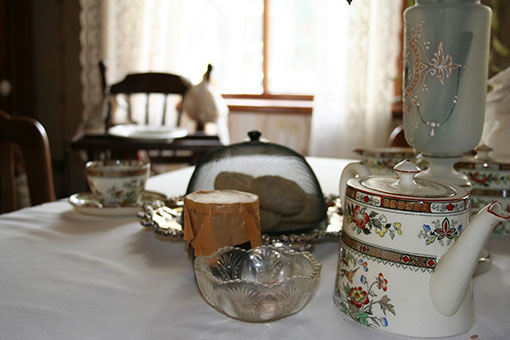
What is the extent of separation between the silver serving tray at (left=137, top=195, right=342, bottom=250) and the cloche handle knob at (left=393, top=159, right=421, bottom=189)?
153 millimetres

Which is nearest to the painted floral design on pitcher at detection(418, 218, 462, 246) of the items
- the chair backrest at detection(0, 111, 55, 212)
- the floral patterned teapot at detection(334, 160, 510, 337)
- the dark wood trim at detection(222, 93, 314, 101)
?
the floral patterned teapot at detection(334, 160, 510, 337)

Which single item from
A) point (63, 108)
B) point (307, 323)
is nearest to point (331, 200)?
point (307, 323)

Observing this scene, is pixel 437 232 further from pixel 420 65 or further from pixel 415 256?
pixel 420 65

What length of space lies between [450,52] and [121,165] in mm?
552

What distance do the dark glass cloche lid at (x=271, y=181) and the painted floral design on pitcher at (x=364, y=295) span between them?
0.18 metres

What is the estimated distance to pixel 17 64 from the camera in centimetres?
310

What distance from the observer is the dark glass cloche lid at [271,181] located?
2.07ft

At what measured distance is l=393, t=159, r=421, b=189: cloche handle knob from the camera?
0.42 meters

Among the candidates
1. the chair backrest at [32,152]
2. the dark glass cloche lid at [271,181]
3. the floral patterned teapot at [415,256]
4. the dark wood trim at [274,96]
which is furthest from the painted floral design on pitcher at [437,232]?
the dark wood trim at [274,96]

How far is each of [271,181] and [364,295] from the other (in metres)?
0.25

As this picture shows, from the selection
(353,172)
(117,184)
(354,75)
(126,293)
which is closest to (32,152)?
(117,184)

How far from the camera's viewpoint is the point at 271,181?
65 centimetres

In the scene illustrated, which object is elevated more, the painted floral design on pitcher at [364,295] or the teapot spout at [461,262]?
the teapot spout at [461,262]

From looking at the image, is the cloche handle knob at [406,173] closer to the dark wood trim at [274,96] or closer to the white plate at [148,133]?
the white plate at [148,133]
